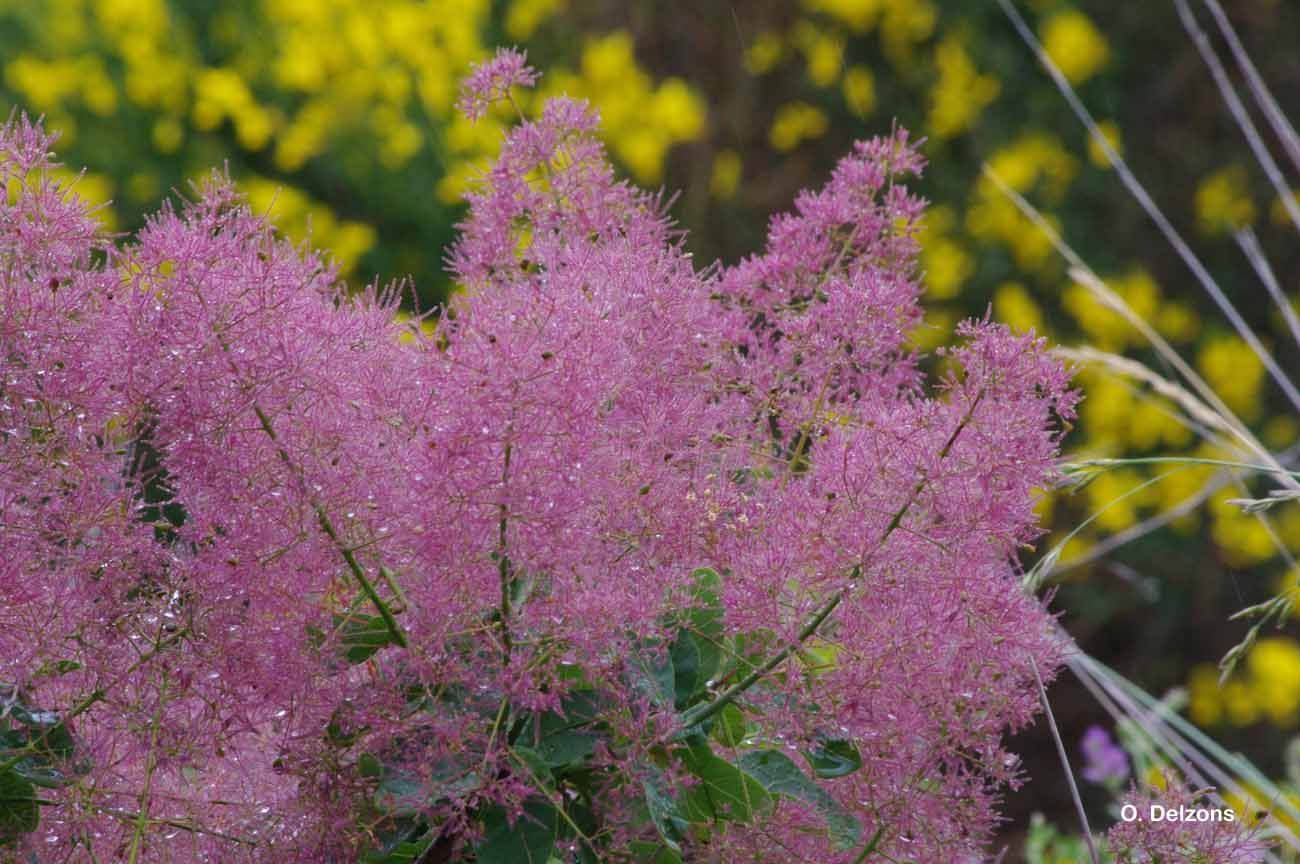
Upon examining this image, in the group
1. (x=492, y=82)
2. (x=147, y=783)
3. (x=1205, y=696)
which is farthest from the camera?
(x=1205, y=696)

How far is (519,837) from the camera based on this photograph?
33.2 inches

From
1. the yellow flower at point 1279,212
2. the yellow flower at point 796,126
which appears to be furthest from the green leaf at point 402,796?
the yellow flower at point 1279,212

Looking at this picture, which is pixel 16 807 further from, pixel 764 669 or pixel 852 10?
pixel 852 10

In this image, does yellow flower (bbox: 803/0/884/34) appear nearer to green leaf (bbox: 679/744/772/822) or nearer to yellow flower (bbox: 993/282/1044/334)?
yellow flower (bbox: 993/282/1044/334)

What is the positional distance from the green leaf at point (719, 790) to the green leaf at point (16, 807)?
36cm

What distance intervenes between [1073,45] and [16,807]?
12.6 ft

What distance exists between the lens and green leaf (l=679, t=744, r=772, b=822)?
87 centimetres

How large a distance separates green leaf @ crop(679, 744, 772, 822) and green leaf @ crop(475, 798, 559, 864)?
Result: 0.08 meters

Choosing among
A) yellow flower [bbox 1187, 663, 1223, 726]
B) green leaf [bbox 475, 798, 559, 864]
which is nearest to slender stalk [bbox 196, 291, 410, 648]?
green leaf [bbox 475, 798, 559, 864]

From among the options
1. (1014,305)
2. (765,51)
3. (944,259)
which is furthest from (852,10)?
(1014,305)

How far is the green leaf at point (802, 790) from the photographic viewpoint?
889 millimetres

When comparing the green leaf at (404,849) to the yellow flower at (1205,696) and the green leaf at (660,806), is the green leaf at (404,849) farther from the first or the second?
the yellow flower at (1205,696)

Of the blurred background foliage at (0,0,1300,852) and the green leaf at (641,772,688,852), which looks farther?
the blurred background foliage at (0,0,1300,852)

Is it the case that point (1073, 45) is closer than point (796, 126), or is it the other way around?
point (1073, 45)
